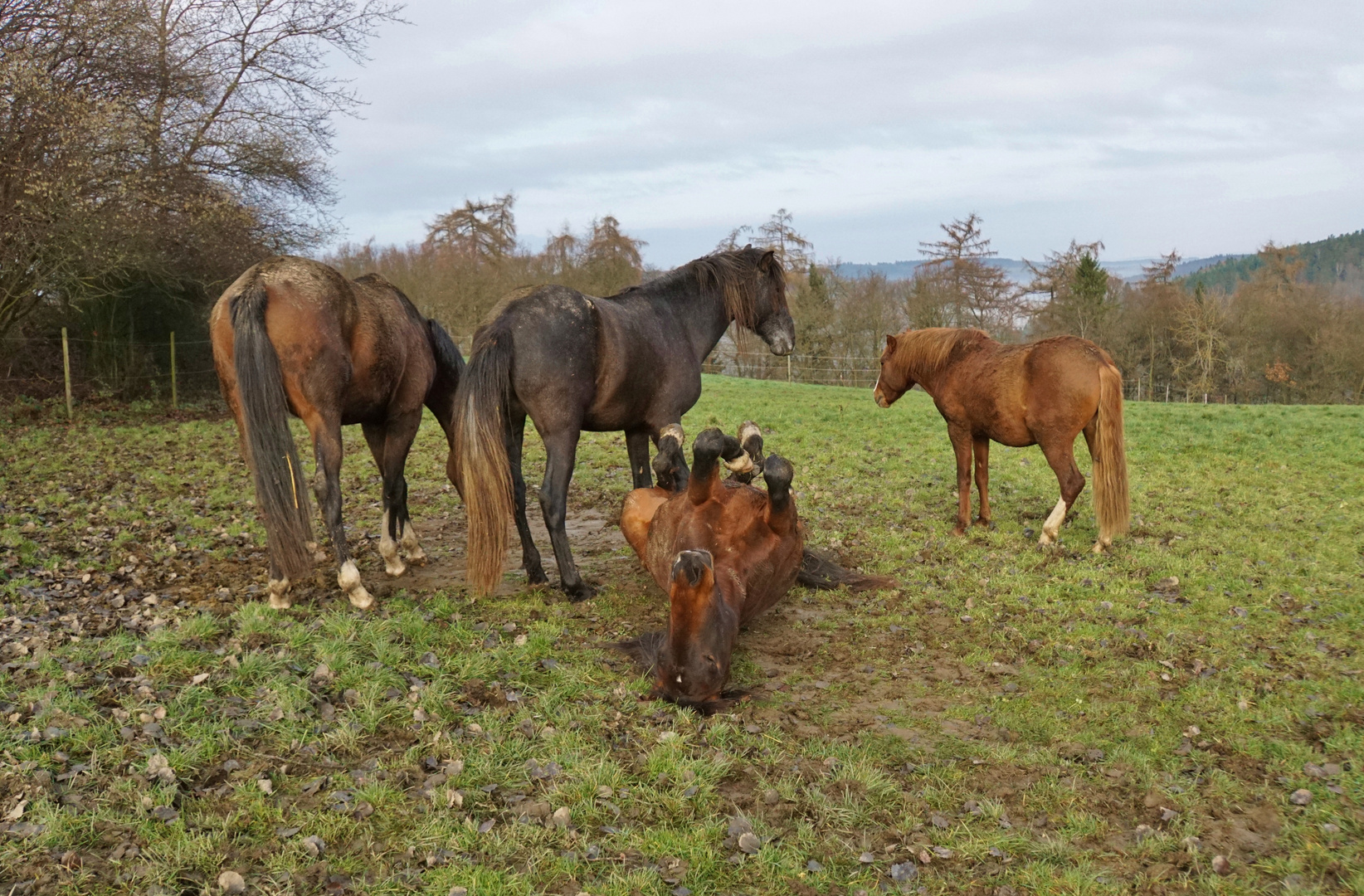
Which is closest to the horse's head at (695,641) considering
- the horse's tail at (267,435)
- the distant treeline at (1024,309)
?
the horse's tail at (267,435)

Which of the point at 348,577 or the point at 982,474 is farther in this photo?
the point at 982,474

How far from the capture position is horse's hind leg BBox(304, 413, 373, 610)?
18.1ft

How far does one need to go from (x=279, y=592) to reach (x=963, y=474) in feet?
20.6

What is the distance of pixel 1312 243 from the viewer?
107062 mm

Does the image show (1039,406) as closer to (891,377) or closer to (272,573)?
(891,377)

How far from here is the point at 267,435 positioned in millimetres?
5160

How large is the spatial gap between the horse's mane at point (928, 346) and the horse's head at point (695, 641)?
16.6 ft

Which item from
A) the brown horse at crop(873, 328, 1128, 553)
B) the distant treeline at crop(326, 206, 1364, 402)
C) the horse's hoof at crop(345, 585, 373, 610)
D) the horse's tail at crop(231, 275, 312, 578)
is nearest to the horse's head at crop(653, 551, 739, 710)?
the horse's hoof at crop(345, 585, 373, 610)

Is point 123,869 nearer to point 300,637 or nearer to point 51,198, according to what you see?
point 300,637

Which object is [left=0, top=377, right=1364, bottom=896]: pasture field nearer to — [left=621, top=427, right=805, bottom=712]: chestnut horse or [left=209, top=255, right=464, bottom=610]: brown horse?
[left=621, top=427, right=805, bottom=712]: chestnut horse

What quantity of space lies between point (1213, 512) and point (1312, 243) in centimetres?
12748

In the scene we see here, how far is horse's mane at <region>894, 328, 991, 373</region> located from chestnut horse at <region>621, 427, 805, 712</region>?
3880mm

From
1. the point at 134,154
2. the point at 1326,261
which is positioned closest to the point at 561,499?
the point at 134,154

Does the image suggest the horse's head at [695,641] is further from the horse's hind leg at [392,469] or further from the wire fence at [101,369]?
the wire fence at [101,369]
